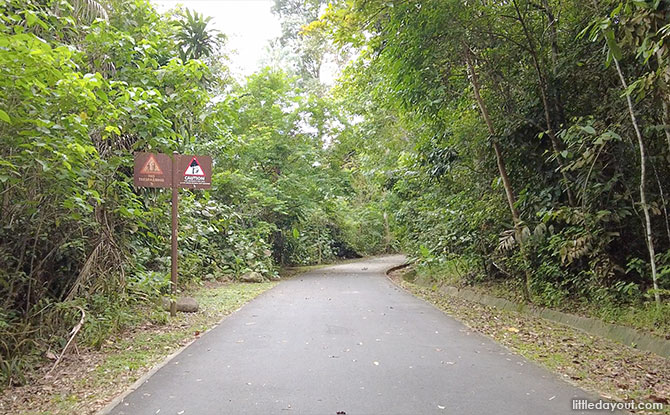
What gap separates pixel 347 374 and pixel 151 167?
5.07 m

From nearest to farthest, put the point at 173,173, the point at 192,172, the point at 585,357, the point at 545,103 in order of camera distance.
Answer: the point at 585,357
the point at 545,103
the point at 173,173
the point at 192,172

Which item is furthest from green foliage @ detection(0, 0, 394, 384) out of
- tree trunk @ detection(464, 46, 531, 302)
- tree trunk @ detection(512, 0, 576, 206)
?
tree trunk @ detection(512, 0, 576, 206)

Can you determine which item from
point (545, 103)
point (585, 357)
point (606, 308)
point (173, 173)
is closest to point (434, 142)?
point (545, 103)

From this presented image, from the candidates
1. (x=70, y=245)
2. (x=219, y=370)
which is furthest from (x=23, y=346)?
(x=219, y=370)

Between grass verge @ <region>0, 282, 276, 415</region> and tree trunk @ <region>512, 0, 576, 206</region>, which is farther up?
tree trunk @ <region>512, 0, 576, 206</region>

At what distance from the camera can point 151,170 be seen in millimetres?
8266

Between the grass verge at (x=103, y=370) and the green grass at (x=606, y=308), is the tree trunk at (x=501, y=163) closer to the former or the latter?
the green grass at (x=606, y=308)

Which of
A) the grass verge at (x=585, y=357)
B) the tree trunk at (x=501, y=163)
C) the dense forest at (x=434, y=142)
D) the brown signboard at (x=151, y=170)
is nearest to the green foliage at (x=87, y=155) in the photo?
the dense forest at (x=434, y=142)

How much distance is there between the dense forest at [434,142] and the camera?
5.21 meters

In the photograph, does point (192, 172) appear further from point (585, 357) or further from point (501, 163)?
point (585, 357)

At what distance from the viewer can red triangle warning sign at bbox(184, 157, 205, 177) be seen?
9.02m

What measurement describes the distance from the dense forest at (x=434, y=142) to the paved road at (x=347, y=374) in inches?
70.9

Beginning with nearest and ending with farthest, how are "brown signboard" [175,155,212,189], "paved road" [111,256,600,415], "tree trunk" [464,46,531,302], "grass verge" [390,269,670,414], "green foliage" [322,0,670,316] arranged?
1. "paved road" [111,256,600,415]
2. "grass verge" [390,269,670,414]
3. "green foliage" [322,0,670,316]
4. "brown signboard" [175,155,212,189]
5. "tree trunk" [464,46,531,302]

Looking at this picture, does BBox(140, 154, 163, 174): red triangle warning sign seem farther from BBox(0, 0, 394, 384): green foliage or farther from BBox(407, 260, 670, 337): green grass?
BBox(407, 260, 670, 337): green grass
